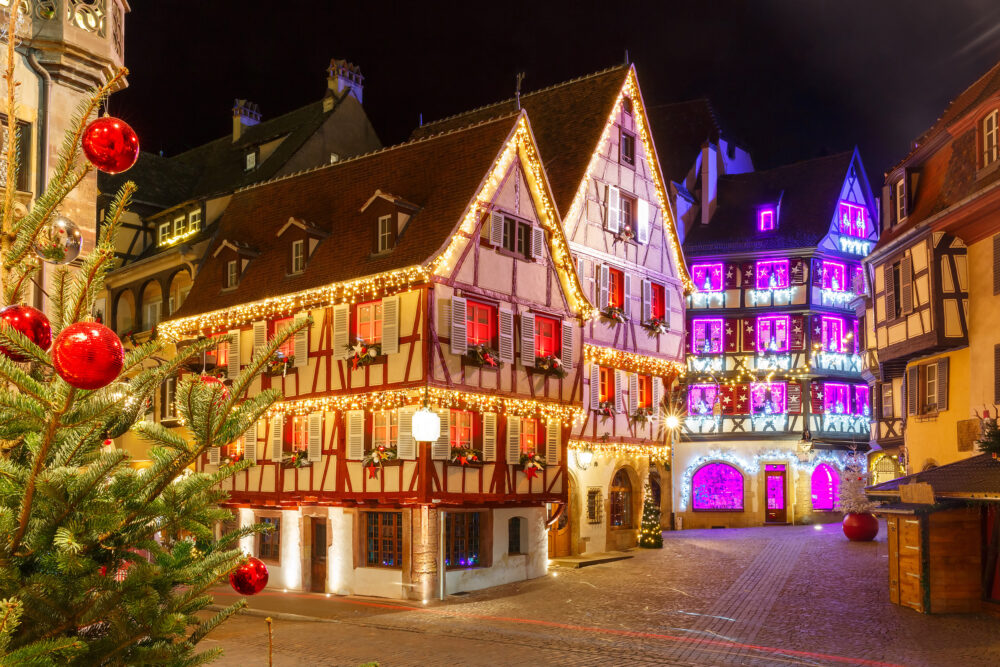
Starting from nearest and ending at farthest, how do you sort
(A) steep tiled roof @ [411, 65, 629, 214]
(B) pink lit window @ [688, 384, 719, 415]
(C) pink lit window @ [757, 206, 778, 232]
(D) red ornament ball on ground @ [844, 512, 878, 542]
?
(A) steep tiled roof @ [411, 65, 629, 214] < (D) red ornament ball on ground @ [844, 512, 878, 542] < (B) pink lit window @ [688, 384, 719, 415] < (C) pink lit window @ [757, 206, 778, 232]

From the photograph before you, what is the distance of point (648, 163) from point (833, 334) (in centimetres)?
1502

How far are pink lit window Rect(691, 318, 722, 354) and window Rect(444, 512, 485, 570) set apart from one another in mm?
20654

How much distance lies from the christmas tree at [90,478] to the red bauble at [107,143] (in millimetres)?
292

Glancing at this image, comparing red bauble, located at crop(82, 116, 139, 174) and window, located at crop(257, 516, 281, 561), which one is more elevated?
red bauble, located at crop(82, 116, 139, 174)

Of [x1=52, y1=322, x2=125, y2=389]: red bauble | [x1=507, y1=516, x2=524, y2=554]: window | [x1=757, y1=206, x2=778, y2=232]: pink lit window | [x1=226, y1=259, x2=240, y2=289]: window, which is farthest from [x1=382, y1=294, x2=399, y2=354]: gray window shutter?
[x1=757, y1=206, x2=778, y2=232]: pink lit window

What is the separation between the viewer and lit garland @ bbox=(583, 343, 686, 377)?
28703 millimetres

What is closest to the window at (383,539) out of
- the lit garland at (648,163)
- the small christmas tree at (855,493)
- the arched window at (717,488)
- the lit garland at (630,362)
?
the lit garland at (630,362)

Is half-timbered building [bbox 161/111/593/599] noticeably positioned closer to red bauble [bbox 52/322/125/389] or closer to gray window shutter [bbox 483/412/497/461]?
gray window shutter [bbox 483/412/497/461]

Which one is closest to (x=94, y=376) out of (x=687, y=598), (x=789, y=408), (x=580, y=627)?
(x=580, y=627)

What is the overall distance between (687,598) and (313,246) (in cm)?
1265

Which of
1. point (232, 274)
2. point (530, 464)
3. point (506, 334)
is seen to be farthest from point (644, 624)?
point (232, 274)

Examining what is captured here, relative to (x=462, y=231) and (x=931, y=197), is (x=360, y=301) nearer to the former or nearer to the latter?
(x=462, y=231)

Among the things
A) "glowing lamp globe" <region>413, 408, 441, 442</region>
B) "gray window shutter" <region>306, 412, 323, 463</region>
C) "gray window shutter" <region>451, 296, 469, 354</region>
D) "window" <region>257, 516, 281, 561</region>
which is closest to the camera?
"glowing lamp globe" <region>413, 408, 441, 442</region>

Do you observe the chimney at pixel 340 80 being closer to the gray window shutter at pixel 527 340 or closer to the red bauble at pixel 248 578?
the gray window shutter at pixel 527 340
